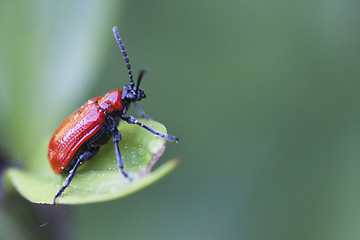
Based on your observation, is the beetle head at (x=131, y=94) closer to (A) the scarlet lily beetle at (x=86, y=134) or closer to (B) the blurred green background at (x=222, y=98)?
(A) the scarlet lily beetle at (x=86, y=134)

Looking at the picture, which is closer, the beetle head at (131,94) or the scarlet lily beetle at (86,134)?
the scarlet lily beetle at (86,134)

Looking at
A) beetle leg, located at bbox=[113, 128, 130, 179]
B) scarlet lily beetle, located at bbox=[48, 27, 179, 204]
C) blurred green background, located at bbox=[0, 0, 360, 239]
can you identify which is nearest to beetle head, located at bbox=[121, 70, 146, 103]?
scarlet lily beetle, located at bbox=[48, 27, 179, 204]

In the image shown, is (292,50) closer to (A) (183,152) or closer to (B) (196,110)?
(B) (196,110)

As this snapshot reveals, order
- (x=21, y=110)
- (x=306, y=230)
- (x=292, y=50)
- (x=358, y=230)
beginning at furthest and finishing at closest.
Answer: (x=292, y=50)
(x=306, y=230)
(x=358, y=230)
(x=21, y=110)

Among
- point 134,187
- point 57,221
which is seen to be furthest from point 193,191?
point 134,187

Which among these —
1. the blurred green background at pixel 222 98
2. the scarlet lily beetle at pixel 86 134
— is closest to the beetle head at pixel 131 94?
the scarlet lily beetle at pixel 86 134

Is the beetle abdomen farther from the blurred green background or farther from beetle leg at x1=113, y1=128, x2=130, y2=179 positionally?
the blurred green background
